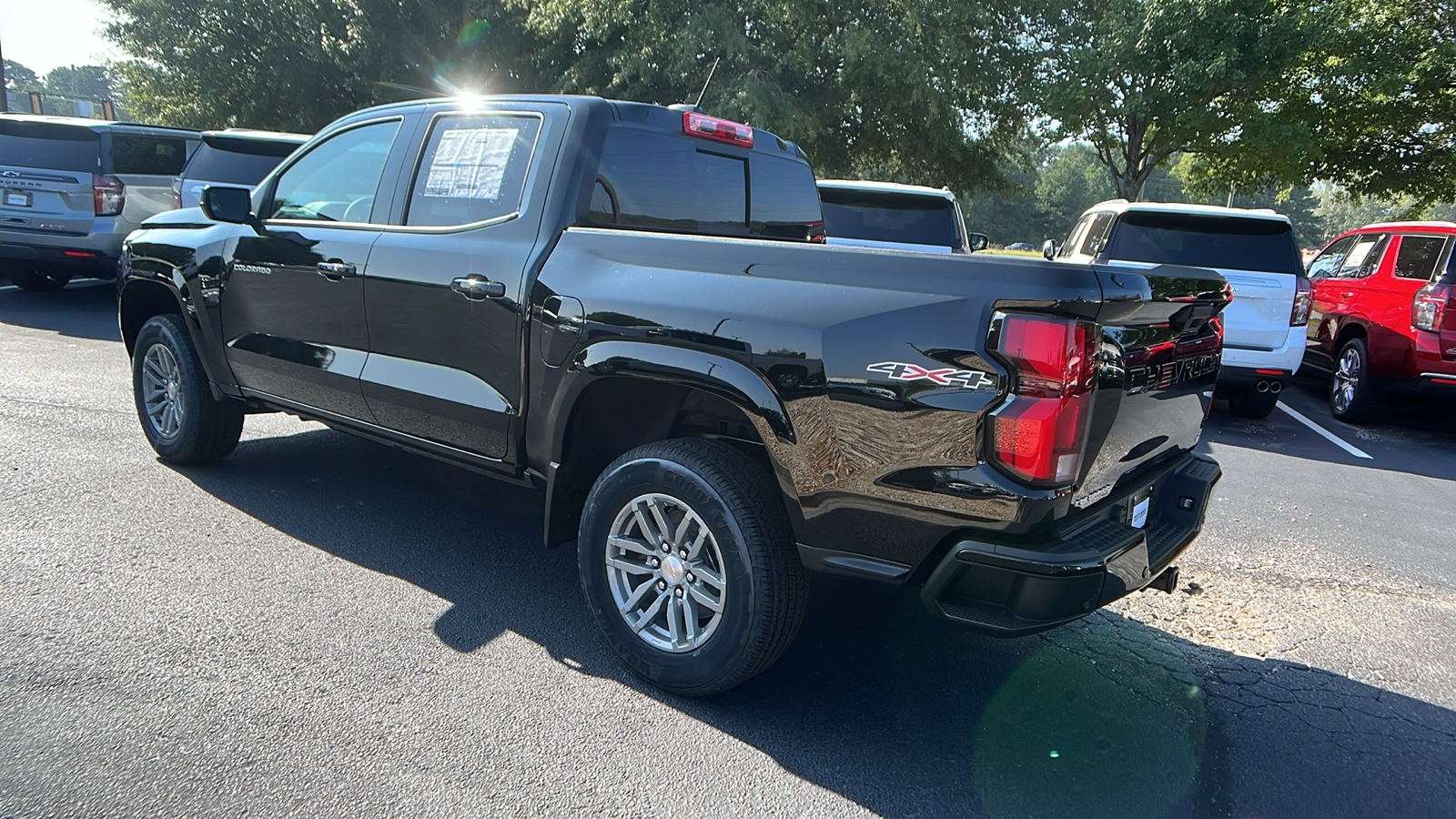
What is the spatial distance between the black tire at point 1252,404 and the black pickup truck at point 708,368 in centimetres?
574

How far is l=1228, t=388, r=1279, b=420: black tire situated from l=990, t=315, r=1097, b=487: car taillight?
6.70 meters

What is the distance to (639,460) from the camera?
306cm

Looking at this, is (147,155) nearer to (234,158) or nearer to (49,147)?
(49,147)

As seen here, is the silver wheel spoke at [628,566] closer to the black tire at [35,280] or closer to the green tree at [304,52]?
the black tire at [35,280]

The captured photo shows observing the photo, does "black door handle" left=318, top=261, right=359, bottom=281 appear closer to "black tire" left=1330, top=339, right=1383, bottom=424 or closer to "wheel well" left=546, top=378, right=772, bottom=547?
"wheel well" left=546, top=378, right=772, bottom=547

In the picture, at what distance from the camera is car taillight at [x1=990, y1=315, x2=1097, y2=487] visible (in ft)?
7.79

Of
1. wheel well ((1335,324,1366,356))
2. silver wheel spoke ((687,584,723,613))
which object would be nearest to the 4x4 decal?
silver wheel spoke ((687,584,723,613))

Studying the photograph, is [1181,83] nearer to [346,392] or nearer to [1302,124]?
[1302,124]

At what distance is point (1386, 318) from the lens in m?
8.23

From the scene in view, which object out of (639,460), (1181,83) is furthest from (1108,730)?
(1181,83)

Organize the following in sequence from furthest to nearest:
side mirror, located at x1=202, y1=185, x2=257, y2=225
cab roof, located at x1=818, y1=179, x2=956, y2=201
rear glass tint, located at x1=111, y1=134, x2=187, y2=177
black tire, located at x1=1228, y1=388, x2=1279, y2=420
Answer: rear glass tint, located at x1=111, y1=134, x2=187, y2=177, cab roof, located at x1=818, y1=179, x2=956, y2=201, black tire, located at x1=1228, y1=388, x2=1279, y2=420, side mirror, located at x1=202, y1=185, x2=257, y2=225

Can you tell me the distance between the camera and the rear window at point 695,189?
3578 millimetres

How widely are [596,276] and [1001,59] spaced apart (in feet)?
63.4

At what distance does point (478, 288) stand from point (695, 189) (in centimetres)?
102
